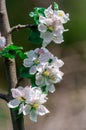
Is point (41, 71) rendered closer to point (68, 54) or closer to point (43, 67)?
point (43, 67)

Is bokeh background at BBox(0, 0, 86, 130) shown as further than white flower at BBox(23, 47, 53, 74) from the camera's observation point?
Yes

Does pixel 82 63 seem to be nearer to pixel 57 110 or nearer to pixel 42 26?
pixel 57 110

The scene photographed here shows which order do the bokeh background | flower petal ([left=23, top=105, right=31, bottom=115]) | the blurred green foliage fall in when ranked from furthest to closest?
the blurred green foliage, the bokeh background, flower petal ([left=23, top=105, right=31, bottom=115])

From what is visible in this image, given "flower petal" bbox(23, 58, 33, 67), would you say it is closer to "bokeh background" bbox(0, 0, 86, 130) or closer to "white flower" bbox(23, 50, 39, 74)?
"white flower" bbox(23, 50, 39, 74)

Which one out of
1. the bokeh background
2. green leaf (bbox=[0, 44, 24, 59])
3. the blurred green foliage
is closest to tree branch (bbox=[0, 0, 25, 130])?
green leaf (bbox=[0, 44, 24, 59])

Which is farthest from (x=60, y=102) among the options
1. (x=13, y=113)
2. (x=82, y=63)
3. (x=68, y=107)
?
(x=13, y=113)

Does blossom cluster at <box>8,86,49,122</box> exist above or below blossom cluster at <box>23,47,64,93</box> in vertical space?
below

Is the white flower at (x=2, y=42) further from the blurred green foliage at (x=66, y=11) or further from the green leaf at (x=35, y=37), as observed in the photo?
the blurred green foliage at (x=66, y=11)
